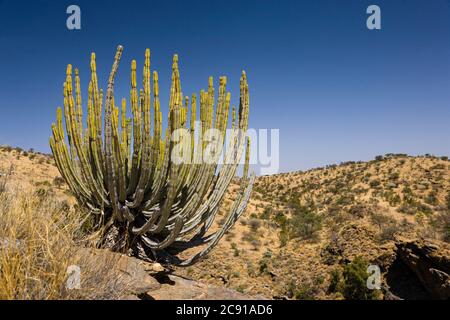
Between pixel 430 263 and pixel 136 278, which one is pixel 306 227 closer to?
pixel 430 263

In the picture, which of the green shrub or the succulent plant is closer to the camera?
the succulent plant

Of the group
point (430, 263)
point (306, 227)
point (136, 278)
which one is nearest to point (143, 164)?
point (136, 278)

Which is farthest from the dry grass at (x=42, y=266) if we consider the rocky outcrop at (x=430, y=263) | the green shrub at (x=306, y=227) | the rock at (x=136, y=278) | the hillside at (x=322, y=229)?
the green shrub at (x=306, y=227)

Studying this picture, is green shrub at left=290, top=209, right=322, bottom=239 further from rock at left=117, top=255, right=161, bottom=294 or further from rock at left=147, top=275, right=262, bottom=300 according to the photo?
rock at left=117, top=255, right=161, bottom=294

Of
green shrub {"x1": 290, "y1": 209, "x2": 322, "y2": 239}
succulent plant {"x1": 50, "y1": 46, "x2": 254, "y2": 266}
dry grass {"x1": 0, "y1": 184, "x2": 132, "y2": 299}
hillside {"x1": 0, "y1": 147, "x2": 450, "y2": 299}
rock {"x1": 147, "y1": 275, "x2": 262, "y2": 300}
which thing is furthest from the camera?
green shrub {"x1": 290, "y1": 209, "x2": 322, "y2": 239}

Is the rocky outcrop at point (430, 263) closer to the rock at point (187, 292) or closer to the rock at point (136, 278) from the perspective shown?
the rock at point (187, 292)

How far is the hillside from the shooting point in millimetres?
9836

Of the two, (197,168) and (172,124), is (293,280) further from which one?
(172,124)

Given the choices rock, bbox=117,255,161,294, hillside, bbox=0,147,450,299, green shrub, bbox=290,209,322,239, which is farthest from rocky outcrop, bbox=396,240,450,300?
rock, bbox=117,255,161,294

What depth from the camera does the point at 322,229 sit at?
51.5 ft

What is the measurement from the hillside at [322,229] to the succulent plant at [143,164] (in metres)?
0.97

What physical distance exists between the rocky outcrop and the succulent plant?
19.3ft
